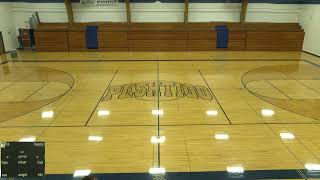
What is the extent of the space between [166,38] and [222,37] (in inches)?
93.4

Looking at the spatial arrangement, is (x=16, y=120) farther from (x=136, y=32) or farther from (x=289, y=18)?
(x=289, y=18)

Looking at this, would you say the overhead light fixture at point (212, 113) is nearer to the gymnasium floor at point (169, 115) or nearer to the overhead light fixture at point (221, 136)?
the gymnasium floor at point (169, 115)

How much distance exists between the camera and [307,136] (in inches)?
183

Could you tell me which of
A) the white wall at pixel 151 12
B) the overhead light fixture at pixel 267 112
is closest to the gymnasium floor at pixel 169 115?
the overhead light fixture at pixel 267 112

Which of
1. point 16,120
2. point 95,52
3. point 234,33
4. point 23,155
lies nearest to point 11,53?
point 95,52

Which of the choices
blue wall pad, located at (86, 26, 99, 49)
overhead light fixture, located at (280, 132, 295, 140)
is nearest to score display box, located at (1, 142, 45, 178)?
overhead light fixture, located at (280, 132, 295, 140)

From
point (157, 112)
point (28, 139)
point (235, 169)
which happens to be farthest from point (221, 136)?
point (28, 139)

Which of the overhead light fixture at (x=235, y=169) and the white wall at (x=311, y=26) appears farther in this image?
the white wall at (x=311, y=26)

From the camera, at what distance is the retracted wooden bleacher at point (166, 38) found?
40.0ft

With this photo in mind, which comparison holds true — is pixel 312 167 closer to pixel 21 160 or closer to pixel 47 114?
pixel 21 160

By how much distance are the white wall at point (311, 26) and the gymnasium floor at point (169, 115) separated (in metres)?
2.18

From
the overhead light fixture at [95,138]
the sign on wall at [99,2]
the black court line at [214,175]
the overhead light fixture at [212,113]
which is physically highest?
the sign on wall at [99,2]

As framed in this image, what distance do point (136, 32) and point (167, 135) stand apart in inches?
324

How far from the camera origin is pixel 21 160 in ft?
7.25
